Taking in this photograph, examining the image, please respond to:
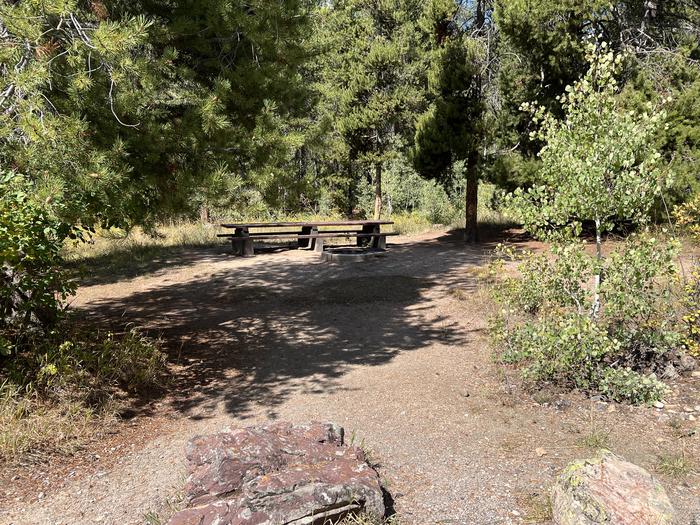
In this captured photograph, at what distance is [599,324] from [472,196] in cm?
947

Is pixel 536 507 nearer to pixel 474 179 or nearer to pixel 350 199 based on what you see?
pixel 474 179

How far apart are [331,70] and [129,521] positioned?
58.1 ft

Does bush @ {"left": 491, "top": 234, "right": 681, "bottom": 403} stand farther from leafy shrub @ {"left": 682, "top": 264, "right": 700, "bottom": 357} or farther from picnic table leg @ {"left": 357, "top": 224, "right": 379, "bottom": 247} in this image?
picnic table leg @ {"left": 357, "top": 224, "right": 379, "bottom": 247}

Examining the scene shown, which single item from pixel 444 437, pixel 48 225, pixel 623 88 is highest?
pixel 623 88

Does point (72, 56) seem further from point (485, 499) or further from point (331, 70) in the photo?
point (331, 70)

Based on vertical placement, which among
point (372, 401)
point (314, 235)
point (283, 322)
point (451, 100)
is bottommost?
point (372, 401)

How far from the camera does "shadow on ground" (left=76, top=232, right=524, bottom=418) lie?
18.1ft

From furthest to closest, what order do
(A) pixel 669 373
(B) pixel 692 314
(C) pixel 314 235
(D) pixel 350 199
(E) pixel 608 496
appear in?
(D) pixel 350 199 < (C) pixel 314 235 < (A) pixel 669 373 < (B) pixel 692 314 < (E) pixel 608 496

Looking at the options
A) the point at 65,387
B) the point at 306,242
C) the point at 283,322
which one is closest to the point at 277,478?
the point at 65,387

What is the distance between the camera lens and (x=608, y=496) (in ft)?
9.31

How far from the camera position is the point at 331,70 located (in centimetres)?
1880

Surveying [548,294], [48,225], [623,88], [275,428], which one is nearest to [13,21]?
[48,225]

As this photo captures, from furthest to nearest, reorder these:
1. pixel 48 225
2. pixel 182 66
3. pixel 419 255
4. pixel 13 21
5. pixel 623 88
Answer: pixel 419 255 → pixel 623 88 → pixel 182 66 → pixel 48 225 → pixel 13 21

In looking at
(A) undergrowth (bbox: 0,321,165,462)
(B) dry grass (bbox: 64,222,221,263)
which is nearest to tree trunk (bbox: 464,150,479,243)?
(B) dry grass (bbox: 64,222,221,263)
